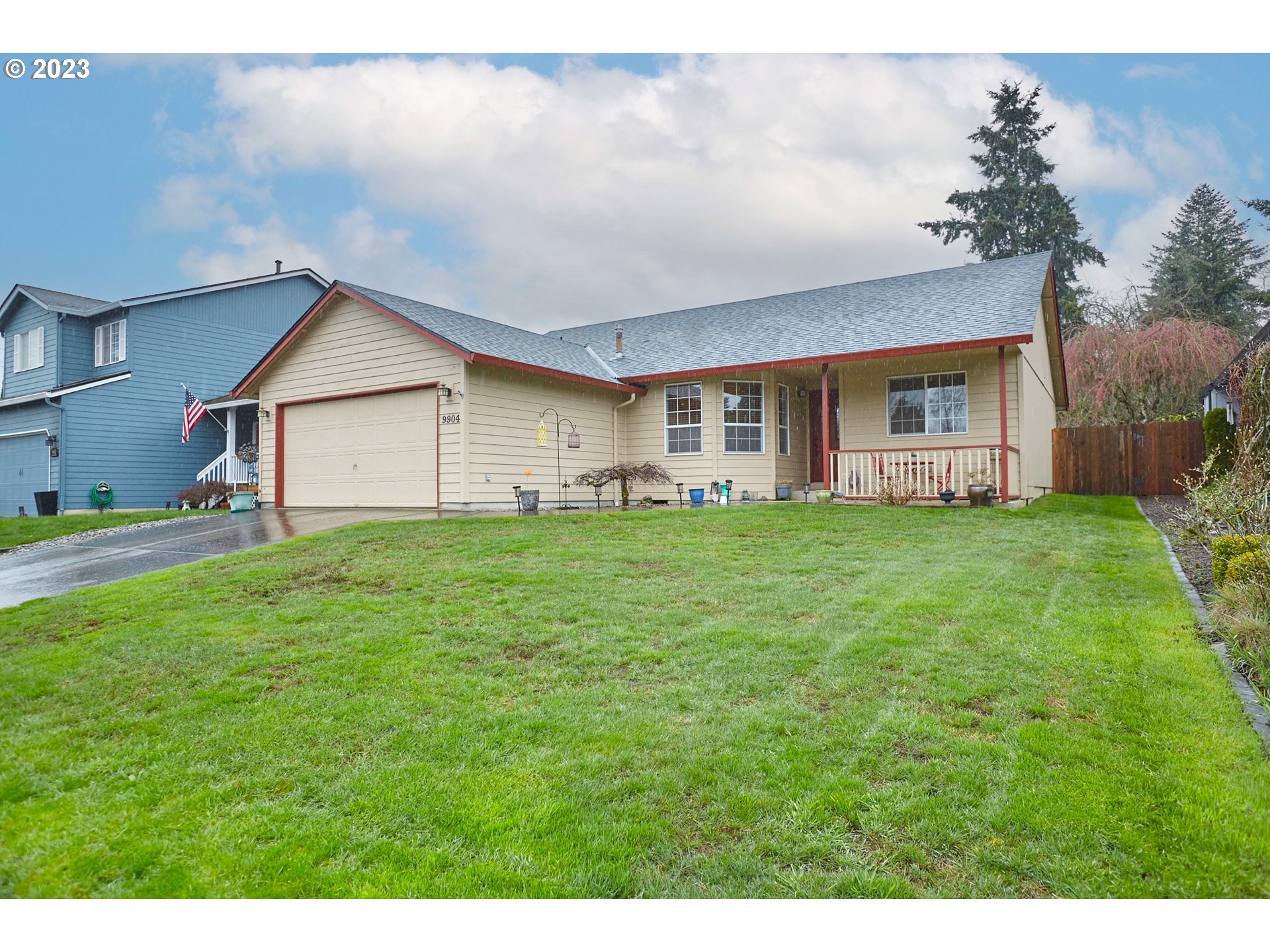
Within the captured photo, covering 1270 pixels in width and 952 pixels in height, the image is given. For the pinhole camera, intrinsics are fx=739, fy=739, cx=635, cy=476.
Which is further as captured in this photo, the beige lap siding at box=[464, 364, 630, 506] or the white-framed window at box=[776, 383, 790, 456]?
the white-framed window at box=[776, 383, 790, 456]

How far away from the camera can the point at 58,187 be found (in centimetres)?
1156

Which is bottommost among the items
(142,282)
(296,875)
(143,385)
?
(296,875)

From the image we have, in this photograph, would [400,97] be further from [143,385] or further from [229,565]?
[143,385]

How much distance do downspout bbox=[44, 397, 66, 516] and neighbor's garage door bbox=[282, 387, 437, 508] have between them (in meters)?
6.12

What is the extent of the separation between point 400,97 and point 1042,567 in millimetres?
7975

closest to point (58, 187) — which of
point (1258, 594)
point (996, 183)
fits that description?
point (1258, 594)

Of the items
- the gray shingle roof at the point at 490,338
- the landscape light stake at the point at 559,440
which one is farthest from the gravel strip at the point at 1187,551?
the gray shingle roof at the point at 490,338

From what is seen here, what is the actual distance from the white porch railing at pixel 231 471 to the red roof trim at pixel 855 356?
31.6 ft

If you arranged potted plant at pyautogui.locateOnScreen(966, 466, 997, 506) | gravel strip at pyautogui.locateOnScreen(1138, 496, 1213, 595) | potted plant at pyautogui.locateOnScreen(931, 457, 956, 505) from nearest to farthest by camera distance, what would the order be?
gravel strip at pyautogui.locateOnScreen(1138, 496, 1213, 595) → potted plant at pyautogui.locateOnScreen(966, 466, 997, 506) → potted plant at pyautogui.locateOnScreen(931, 457, 956, 505)

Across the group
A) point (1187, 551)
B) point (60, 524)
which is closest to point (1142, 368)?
point (1187, 551)

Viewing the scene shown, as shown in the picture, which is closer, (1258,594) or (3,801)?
(3,801)

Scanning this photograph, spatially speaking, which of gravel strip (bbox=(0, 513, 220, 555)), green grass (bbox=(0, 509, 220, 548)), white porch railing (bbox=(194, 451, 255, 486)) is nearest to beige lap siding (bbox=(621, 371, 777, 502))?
gravel strip (bbox=(0, 513, 220, 555))

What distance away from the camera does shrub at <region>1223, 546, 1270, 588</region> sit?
4910 mm

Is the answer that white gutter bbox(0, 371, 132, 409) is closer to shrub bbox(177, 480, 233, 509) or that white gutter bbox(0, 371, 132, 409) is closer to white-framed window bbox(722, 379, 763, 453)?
shrub bbox(177, 480, 233, 509)
